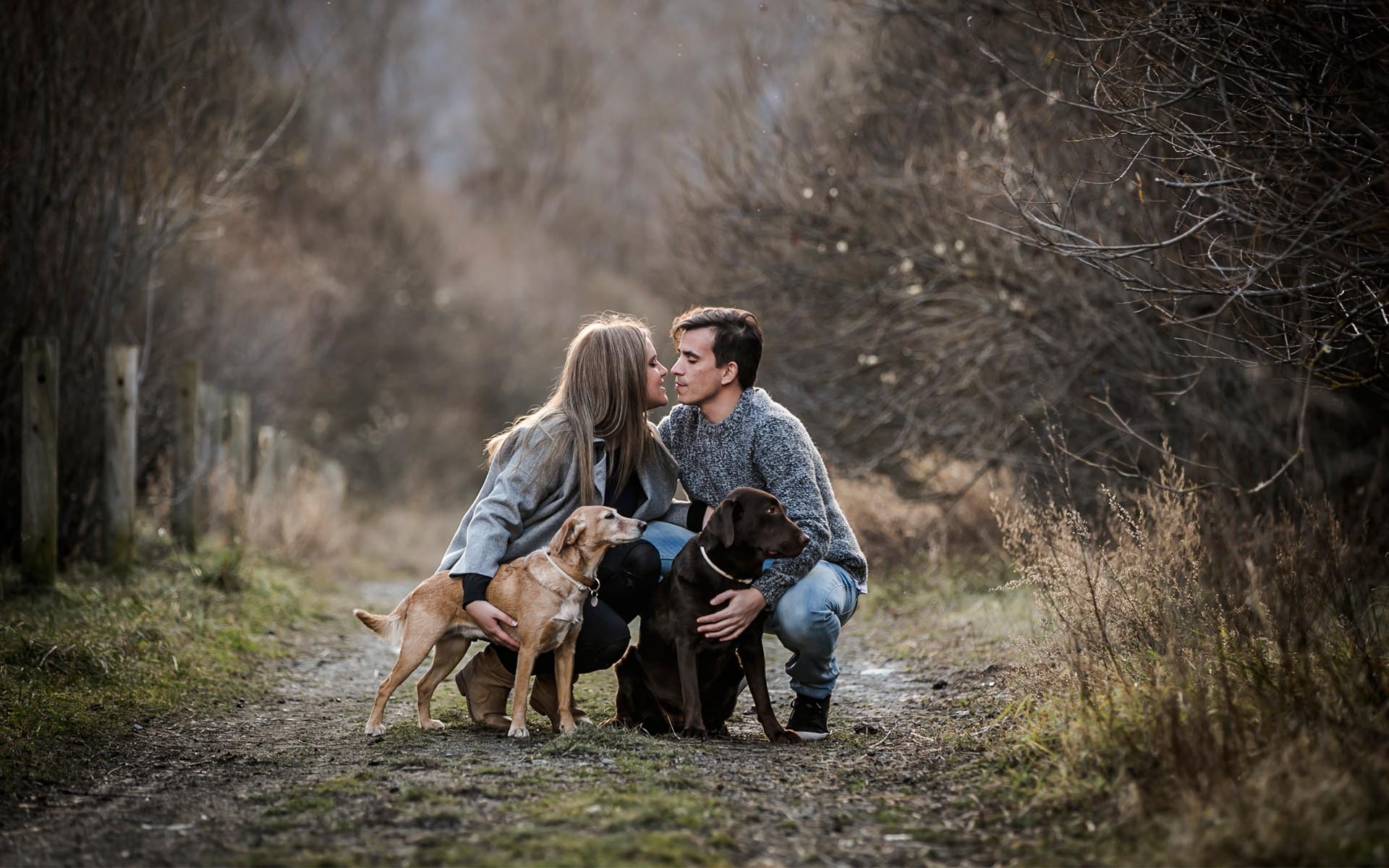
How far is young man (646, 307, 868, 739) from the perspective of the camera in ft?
16.7

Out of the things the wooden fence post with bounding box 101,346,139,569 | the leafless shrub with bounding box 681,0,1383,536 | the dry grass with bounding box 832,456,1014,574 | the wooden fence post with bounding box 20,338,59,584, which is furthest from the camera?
the dry grass with bounding box 832,456,1014,574

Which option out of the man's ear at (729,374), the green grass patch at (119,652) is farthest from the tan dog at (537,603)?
the green grass patch at (119,652)

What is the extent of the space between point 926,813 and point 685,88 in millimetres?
29705

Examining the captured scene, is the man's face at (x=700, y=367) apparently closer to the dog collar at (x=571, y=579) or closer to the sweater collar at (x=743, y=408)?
the sweater collar at (x=743, y=408)

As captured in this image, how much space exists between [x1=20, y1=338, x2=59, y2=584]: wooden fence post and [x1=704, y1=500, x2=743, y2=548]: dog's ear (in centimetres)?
538

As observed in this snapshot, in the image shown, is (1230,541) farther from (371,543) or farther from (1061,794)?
(371,543)

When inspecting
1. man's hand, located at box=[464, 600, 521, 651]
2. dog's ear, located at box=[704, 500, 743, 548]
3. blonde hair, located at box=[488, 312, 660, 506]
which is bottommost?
man's hand, located at box=[464, 600, 521, 651]

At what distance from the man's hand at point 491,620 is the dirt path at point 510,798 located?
0.44 meters

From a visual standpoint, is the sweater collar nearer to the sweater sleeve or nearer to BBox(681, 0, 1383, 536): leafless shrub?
the sweater sleeve

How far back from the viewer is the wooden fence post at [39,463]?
26.5ft

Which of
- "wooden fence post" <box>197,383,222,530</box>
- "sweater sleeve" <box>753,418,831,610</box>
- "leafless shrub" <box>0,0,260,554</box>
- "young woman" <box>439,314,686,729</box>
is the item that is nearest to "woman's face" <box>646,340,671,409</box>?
"young woman" <box>439,314,686,729</box>

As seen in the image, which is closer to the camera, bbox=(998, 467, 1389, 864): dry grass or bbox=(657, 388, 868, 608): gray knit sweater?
bbox=(998, 467, 1389, 864): dry grass

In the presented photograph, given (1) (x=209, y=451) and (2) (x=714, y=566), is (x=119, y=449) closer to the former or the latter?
Answer: (1) (x=209, y=451)

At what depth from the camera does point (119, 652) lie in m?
6.61
